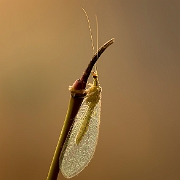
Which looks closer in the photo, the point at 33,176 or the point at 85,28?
the point at 85,28

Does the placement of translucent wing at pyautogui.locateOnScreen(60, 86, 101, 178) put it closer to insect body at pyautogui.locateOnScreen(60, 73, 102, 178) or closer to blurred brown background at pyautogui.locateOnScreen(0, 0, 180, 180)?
insect body at pyautogui.locateOnScreen(60, 73, 102, 178)

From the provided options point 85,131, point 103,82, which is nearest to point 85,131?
point 85,131

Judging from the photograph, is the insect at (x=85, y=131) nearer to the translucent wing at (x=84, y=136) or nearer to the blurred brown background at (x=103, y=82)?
the translucent wing at (x=84, y=136)

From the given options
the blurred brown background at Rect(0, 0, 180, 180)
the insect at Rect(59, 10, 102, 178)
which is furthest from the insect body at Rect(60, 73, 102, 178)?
the blurred brown background at Rect(0, 0, 180, 180)

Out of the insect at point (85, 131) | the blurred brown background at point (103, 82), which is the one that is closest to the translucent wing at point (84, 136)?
the insect at point (85, 131)

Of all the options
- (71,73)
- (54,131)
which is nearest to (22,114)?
(54,131)

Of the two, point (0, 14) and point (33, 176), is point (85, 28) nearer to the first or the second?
point (0, 14)

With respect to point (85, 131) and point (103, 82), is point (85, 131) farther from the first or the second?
point (103, 82)

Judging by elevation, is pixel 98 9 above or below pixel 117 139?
above
